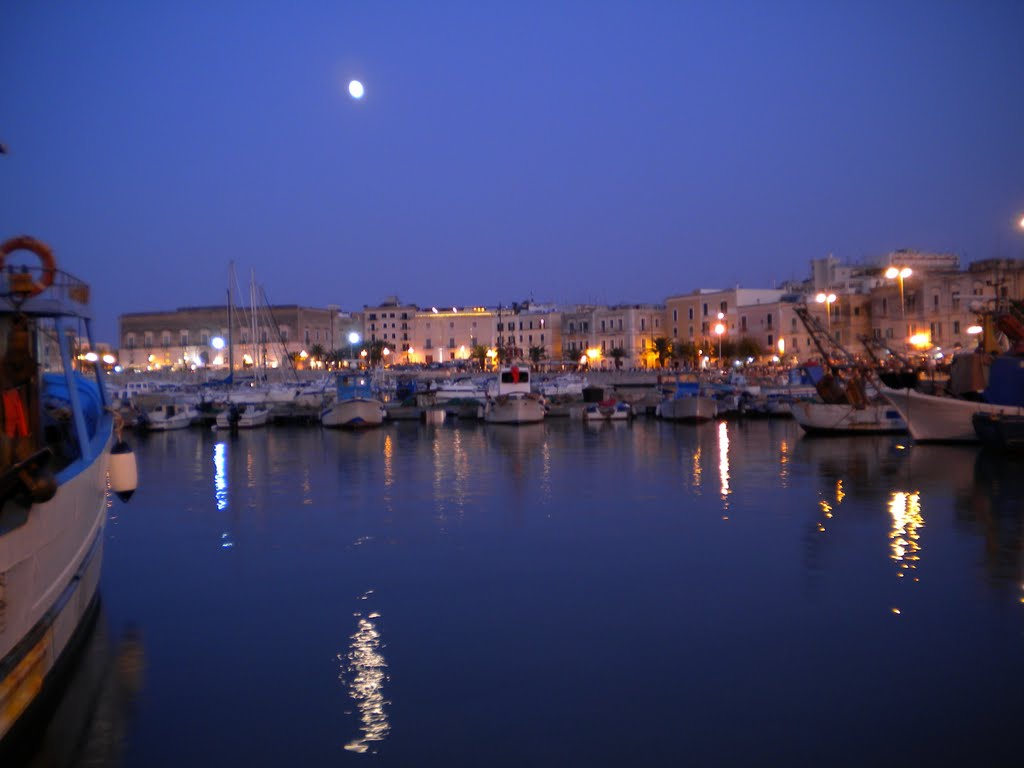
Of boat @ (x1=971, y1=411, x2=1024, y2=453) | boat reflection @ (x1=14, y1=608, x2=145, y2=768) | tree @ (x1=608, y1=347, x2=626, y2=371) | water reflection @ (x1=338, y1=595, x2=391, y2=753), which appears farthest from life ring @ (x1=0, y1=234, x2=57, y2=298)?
tree @ (x1=608, y1=347, x2=626, y2=371)

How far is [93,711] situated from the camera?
26.3 ft

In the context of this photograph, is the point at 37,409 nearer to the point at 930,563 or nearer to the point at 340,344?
the point at 930,563

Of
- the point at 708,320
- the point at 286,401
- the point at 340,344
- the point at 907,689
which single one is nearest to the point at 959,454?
the point at 907,689

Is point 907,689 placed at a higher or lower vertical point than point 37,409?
lower

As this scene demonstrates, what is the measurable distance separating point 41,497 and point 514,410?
120 ft

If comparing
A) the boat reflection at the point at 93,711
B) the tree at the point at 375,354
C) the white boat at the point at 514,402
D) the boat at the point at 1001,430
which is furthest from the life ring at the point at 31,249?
the tree at the point at 375,354

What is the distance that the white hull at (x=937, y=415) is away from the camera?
28156 millimetres

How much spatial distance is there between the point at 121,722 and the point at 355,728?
196 cm

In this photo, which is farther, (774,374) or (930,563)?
(774,374)

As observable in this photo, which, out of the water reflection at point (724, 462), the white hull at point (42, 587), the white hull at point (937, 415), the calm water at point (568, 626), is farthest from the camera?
the white hull at point (937, 415)

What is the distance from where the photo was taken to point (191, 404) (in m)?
51.3

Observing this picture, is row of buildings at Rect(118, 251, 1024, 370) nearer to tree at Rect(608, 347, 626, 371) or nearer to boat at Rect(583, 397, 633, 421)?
tree at Rect(608, 347, 626, 371)

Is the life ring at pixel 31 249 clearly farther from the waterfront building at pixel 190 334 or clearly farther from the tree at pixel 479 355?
the waterfront building at pixel 190 334

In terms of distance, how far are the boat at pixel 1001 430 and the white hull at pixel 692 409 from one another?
17.8m
